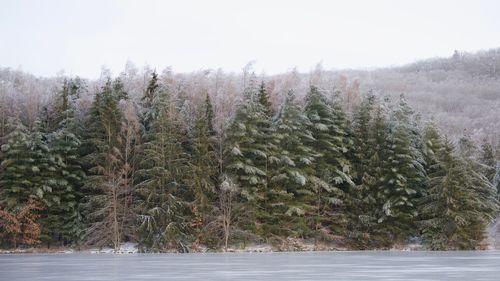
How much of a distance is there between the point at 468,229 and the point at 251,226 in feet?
62.4

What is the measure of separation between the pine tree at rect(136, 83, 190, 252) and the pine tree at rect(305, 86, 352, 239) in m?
12.2

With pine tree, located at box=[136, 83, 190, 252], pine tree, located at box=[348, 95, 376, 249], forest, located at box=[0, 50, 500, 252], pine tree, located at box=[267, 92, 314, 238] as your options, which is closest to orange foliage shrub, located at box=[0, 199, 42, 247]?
forest, located at box=[0, 50, 500, 252]

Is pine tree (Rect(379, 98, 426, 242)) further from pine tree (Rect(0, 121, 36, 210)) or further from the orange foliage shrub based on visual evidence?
pine tree (Rect(0, 121, 36, 210))

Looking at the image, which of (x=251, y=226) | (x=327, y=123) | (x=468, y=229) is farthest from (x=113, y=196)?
(x=468, y=229)

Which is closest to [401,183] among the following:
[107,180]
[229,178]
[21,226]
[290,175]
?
[290,175]

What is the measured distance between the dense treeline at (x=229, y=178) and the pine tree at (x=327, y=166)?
131mm

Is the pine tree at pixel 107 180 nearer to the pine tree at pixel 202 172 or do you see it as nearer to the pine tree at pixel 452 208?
the pine tree at pixel 202 172

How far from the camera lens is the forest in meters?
56.7

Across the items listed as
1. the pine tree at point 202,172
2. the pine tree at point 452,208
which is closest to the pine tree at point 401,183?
the pine tree at point 452,208

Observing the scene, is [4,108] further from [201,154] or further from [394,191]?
[394,191]

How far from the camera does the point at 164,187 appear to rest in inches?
2254

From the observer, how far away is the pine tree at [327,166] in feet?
197

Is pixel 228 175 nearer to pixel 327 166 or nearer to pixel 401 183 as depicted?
pixel 327 166

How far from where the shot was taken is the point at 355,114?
65.7m
